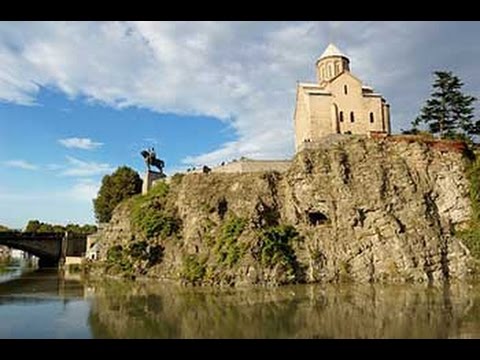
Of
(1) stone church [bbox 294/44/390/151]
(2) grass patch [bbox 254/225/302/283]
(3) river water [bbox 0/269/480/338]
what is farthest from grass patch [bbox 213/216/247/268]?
(1) stone church [bbox 294/44/390/151]

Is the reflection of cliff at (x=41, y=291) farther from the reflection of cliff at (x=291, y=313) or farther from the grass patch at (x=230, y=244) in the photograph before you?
the grass patch at (x=230, y=244)

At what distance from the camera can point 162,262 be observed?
3200 centimetres

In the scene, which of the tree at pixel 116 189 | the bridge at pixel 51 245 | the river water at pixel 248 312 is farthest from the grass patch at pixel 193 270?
the bridge at pixel 51 245

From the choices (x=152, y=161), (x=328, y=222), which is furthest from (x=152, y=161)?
(x=328, y=222)

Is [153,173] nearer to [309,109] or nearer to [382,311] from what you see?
[309,109]

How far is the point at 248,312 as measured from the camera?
57.1ft

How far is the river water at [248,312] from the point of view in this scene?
13.8 metres

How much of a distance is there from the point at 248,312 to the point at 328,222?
12884mm

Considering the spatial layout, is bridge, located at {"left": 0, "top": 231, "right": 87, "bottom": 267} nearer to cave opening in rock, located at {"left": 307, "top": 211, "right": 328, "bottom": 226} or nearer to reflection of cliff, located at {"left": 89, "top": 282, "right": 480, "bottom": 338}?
reflection of cliff, located at {"left": 89, "top": 282, "right": 480, "bottom": 338}

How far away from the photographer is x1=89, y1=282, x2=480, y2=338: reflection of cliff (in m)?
13.7

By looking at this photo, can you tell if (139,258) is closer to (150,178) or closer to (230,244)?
(230,244)

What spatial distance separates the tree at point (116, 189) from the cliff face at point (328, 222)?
57.3 feet

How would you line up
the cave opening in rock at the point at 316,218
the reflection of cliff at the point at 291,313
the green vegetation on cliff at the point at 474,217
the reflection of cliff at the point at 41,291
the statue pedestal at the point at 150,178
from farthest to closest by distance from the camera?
the statue pedestal at the point at 150,178 → the cave opening in rock at the point at 316,218 → the green vegetation on cliff at the point at 474,217 → the reflection of cliff at the point at 41,291 → the reflection of cliff at the point at 291,313
